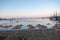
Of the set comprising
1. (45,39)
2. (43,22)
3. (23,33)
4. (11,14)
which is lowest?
(45,39)

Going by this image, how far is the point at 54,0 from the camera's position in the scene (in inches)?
88.8

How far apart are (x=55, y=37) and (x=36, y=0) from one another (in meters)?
0.90

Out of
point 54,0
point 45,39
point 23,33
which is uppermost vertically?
point 54,0

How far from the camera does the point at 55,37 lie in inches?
83.7

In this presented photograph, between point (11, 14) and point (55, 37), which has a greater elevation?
point (11, 14)

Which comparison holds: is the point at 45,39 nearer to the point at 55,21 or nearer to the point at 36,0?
the point at 55,21

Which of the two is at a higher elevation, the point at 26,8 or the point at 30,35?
the point at 26,8

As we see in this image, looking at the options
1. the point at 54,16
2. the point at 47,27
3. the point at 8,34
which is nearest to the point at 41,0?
the point at 54,16

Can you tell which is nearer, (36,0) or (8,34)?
(8,34)

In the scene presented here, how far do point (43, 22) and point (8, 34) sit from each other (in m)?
0.78

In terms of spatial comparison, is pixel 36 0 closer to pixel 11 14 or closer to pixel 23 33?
pixel 11 14

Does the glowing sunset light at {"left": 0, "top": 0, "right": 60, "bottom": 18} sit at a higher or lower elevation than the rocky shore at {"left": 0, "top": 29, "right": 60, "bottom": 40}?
higher

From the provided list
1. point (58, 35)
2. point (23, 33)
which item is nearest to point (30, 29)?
point (23, 33)

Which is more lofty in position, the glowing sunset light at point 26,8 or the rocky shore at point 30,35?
the glowing sunset light at point 26,8
